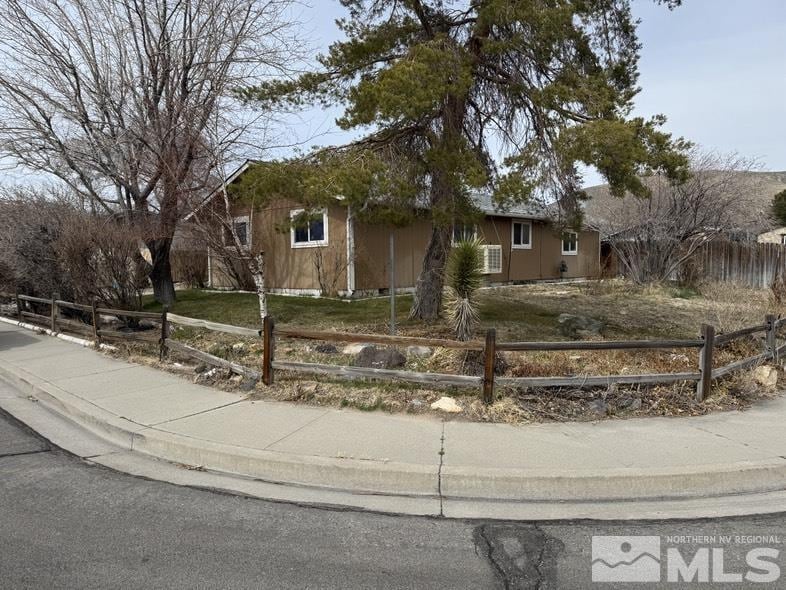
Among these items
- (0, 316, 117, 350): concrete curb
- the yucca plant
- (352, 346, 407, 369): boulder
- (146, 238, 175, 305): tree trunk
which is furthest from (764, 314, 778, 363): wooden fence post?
(146, 238, 175, 305): tree trunk

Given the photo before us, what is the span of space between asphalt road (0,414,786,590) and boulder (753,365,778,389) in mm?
3480

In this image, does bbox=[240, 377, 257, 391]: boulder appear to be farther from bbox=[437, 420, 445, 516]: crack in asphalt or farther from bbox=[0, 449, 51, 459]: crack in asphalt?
bbox=[437, 420, 445, 516]: crack in asphalt

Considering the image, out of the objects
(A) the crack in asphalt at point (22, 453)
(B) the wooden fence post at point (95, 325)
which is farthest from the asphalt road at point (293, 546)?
(B) the wooden fence post at point (95, 325)

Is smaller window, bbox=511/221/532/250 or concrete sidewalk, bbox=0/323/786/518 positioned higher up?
smaller window, bbox=511/221/532/250

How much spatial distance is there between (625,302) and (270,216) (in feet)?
36.8

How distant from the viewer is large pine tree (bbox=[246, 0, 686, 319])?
7562mm

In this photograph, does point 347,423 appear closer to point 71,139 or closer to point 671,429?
point 671,429

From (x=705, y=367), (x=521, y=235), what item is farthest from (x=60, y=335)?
(x=521, y=235)

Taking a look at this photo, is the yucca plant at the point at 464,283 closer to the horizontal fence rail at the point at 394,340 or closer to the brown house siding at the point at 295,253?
the horizontal fence rail at the point at 394,340

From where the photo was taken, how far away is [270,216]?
16.7 meters

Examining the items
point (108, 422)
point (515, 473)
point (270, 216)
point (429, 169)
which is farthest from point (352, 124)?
point (270, 216)

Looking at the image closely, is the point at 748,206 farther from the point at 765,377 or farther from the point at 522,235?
the point at 765,377

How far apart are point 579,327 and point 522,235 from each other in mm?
11413

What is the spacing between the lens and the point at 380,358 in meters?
6.98
